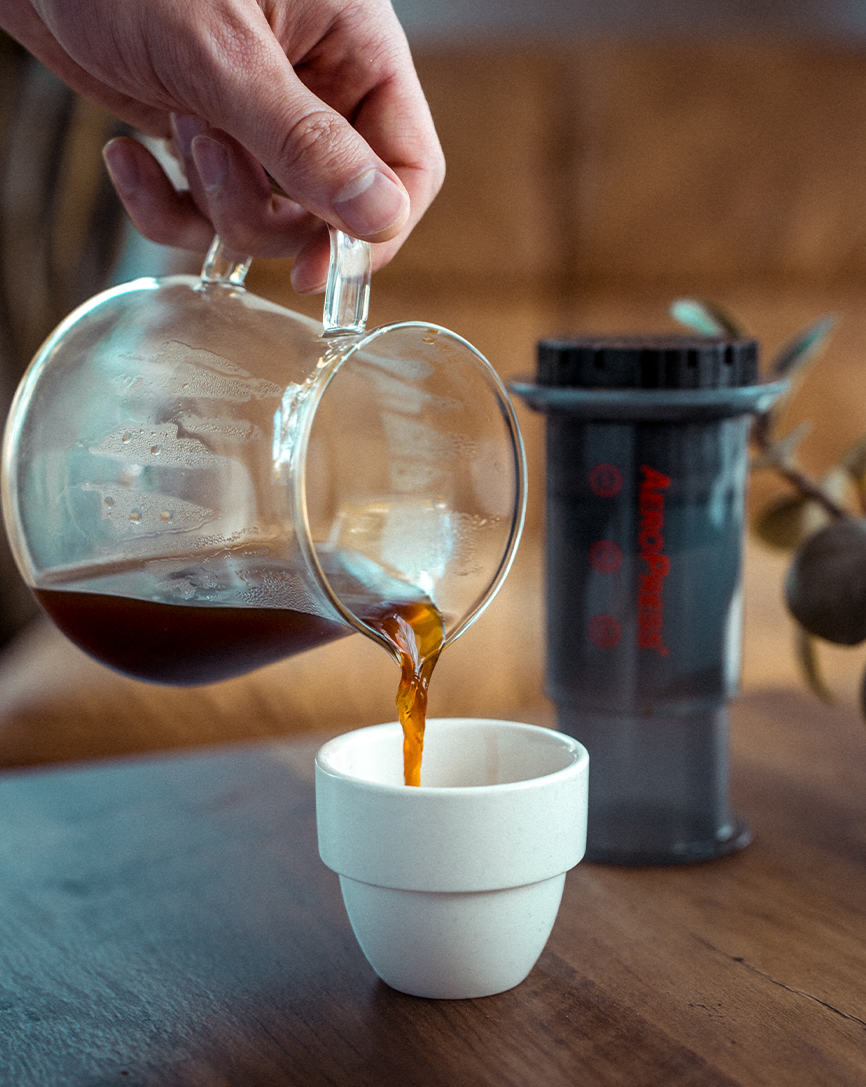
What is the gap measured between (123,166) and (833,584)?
573 millimetres

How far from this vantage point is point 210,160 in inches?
31.5

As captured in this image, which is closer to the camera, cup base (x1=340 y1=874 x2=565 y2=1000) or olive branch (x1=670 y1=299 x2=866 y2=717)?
cup base (x1=340 y1=874 x2=565 y2=1000)

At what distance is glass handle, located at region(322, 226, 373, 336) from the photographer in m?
0.62

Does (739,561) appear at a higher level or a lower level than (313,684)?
higher

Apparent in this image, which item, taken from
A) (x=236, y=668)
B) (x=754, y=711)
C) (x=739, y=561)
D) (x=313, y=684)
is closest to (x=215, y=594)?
(x=236, y=668)

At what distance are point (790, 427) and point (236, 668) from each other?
70.7 inches

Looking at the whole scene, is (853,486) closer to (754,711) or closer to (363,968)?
(754,711)

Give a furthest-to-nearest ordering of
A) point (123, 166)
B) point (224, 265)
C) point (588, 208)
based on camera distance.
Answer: point (588, 208), point (123, 166), point (224, 265)

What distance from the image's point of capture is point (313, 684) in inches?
63.1

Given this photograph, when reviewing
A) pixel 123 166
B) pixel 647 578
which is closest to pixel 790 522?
pixel 647 578

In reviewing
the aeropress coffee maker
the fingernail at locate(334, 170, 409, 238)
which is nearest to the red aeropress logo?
the aeropress coffee maker

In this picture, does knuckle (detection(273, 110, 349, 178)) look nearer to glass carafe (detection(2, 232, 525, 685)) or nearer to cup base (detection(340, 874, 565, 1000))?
glass carafe (detection(2, 232, 525, 685))

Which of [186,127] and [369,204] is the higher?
[186,127]

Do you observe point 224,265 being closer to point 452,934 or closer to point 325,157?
point 325,157
